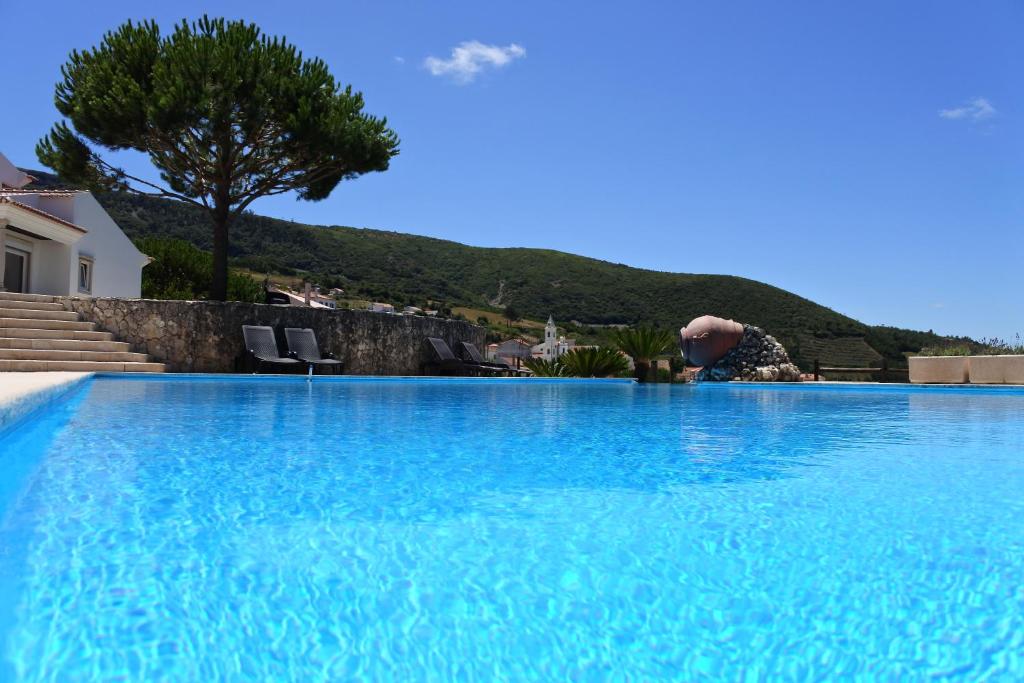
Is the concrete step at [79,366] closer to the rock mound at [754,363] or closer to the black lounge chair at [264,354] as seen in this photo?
the black lounge chair at [264,354]

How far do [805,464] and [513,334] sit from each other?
5729 cm

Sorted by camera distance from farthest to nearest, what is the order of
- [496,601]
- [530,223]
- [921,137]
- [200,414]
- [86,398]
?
[530,223], [921,137], [86,398], [200,414], [496,601]

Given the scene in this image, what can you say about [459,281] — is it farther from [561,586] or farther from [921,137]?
[561,586]

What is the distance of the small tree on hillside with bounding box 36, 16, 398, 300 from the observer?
14.6 meters

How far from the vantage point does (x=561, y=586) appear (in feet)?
7.14

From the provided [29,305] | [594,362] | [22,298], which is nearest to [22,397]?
[29,305]

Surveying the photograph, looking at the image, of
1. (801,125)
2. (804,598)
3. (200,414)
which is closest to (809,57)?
(801,125)

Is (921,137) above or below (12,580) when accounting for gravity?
above

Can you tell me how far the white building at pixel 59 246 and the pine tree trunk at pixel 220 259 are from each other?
15.5 feet

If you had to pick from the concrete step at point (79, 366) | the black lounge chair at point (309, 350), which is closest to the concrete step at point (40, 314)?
the concrete step at point (79, 366)

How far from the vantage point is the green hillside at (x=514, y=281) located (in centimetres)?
5738

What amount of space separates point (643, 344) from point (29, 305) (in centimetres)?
1311

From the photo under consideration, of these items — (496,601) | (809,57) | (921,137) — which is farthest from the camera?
(921,137)

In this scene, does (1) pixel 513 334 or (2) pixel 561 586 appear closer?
(2) pixel 561 586
